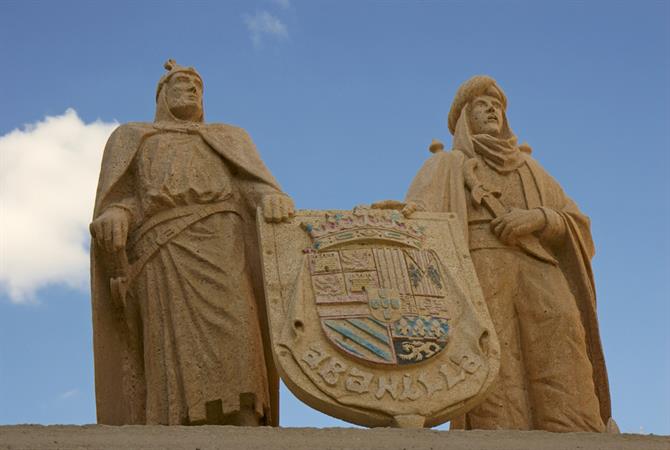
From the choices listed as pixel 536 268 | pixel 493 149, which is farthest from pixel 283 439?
pixel 493 149

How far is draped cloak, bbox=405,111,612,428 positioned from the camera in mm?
8828

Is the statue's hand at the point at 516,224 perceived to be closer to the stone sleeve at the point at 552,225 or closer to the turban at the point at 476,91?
the stone sleeve at the point at 552,225

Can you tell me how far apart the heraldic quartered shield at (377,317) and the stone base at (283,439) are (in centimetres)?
39

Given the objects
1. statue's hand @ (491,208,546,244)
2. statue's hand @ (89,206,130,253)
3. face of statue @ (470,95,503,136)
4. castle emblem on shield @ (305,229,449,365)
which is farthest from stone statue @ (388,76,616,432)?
statue's hand @ (89,206,130,253)

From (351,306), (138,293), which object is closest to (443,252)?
(351,306)

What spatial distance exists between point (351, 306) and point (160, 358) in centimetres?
136

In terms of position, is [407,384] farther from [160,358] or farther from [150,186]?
[150,186]

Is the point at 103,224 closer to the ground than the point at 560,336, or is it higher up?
higher up

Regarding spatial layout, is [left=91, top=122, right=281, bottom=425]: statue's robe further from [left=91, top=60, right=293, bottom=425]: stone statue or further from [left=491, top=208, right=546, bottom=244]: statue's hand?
[left=491, top=208, right=546, bottom=244]: statue's hand

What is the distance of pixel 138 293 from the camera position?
8.27 meters

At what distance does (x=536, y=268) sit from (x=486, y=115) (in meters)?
1.27

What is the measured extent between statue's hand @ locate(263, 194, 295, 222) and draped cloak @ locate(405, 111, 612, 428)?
3.63 ft

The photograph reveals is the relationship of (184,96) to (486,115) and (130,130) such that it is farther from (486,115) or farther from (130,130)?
(486,115)

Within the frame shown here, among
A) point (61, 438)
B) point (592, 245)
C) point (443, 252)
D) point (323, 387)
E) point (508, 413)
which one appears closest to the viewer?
point (61, 438)
